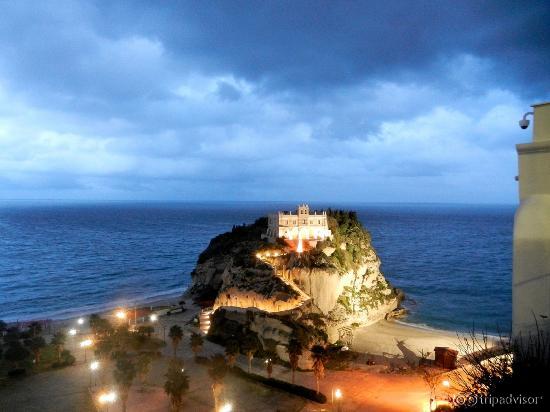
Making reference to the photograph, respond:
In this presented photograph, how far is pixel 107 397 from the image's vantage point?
3189 centimetres

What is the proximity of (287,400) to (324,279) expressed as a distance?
22064 mm

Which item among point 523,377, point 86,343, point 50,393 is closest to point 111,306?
point 86,343

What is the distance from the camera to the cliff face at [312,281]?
166 ft

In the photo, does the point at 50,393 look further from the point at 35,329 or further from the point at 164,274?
the point at 164,274

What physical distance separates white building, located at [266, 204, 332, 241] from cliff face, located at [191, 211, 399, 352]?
219cm

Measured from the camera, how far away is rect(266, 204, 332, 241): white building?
64312mm

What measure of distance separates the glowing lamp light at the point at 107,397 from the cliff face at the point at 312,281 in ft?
56.9

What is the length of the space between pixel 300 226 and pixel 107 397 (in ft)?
127

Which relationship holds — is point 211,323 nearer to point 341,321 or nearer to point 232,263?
point 232,263

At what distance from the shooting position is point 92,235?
16975 centimetres

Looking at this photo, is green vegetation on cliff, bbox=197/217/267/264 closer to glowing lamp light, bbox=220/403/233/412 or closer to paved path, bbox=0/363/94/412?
paved path, bbox=0/363/94/412

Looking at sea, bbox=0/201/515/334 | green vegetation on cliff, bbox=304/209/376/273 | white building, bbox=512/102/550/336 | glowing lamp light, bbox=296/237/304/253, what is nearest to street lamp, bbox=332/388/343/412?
green vegetation on cliff, bbox=304/209/376/273

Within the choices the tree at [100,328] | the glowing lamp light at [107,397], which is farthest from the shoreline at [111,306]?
the glowing lamp light at [107,397]

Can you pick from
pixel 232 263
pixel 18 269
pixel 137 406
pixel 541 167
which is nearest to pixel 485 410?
pixel 541 167
